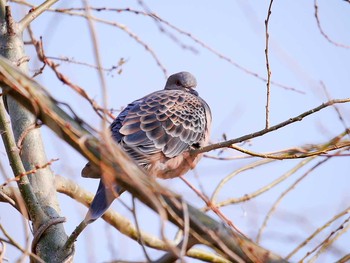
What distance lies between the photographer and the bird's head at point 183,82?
229 inches

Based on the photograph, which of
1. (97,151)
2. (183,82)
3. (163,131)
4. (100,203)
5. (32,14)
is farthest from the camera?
(183,82)

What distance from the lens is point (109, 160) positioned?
1.71 meters

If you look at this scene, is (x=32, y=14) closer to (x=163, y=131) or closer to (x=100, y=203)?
(x=100, y=203)

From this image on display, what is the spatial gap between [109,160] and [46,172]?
1910 mm

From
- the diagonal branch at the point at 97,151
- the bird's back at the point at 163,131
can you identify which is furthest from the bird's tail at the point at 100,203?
the diagonal branch at the point at 97,151

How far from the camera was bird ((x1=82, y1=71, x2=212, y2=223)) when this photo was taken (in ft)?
14.3

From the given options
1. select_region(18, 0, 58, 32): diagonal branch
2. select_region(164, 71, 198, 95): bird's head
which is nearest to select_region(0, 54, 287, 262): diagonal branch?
select_region(18, 0, 58, 32): diagonal branch

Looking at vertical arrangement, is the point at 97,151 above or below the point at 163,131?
below

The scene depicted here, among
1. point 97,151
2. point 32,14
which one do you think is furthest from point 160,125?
point 97,151

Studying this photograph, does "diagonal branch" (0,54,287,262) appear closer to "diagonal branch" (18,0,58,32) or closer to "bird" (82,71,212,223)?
"diagonal branch" (18,0,58,32)

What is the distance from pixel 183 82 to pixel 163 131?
4.06 ft

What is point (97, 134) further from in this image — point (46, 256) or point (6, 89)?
point (46, 256)

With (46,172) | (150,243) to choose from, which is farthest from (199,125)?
(46,172)

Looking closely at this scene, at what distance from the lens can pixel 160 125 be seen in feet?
15.4
